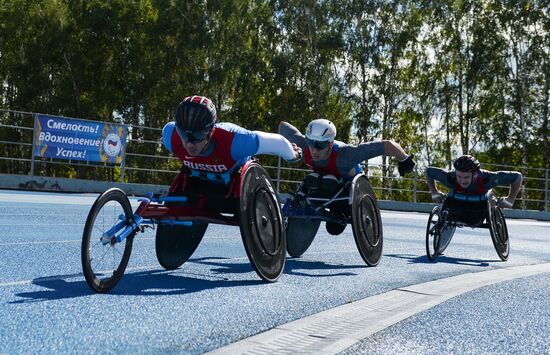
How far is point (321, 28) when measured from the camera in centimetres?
4075

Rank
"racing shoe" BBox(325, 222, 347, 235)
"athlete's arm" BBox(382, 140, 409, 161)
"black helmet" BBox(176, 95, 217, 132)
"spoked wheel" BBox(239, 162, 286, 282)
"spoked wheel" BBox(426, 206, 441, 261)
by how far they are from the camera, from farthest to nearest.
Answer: "spoked wheel" BBox(426, 206, 441, 261) < "racing shoe" BBox(325, 222, 347, 235) < "athlete's arm" BBox(382, 140, 409, 161) < "spoked wheel" BBox(239, 162, 286, 282) < "black helmet" BBox(176, 95, 217, 132)

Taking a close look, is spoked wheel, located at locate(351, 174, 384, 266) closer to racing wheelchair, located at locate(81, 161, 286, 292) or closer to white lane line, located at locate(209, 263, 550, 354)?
white lane line, located at locate(209, 263, 550, 354)

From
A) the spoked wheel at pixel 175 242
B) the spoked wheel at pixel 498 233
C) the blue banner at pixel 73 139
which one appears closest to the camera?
the spoked wheel at pixel 175 242

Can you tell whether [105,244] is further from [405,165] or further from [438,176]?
[438,176]

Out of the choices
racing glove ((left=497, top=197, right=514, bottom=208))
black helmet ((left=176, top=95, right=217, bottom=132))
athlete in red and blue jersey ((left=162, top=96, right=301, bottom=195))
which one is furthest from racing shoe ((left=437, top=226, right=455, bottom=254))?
black helmet ((left=176, top=95, right=217, bottom=132))

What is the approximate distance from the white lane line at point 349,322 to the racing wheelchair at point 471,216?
2378 mm

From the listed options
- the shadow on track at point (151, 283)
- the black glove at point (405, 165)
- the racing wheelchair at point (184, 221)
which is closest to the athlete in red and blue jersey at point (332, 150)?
the black glove at point (405, 165)

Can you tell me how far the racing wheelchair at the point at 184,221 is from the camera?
4512mm

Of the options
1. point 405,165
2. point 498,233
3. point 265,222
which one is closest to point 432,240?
point 498,233

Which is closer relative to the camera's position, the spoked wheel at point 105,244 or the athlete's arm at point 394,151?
the spoked wheel at point 105,244

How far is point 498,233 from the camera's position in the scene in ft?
28.7

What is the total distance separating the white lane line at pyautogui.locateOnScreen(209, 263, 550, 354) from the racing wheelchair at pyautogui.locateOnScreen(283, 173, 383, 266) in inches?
35.4

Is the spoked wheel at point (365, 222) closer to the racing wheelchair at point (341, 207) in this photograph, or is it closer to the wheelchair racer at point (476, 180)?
the racing wheelchair at point (341, 207)

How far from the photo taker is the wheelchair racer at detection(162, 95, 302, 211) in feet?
16.0
